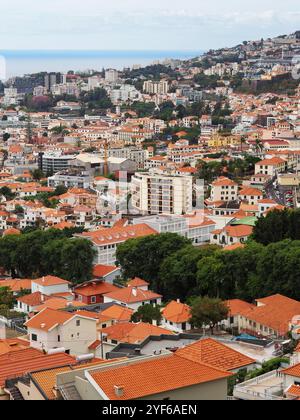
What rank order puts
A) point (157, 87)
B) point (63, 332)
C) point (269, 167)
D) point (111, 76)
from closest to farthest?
point (63, 332) → point (269, 167) → point (157, 87) → point (111, 76)

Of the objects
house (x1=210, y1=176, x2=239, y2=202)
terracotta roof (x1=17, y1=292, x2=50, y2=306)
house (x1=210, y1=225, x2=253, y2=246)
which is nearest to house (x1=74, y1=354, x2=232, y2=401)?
terracotta roof (x1=17, y1=292, x2=50, y2=306)

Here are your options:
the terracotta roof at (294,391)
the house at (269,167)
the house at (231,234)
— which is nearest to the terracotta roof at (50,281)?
the house at (231,234)

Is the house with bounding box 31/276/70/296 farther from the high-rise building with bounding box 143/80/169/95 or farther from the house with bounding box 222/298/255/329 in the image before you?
the high-rise building with bounding box 143/80/169/95

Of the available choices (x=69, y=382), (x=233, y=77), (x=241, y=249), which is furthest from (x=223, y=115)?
(x=69, y=382)

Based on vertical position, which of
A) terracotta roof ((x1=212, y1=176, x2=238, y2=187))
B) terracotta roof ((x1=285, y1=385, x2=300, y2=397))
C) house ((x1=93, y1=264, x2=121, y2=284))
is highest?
terracotta roof ((x1=285, y1=385, x2=300, y2=397))

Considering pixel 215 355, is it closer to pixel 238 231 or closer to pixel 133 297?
pixel 133 297

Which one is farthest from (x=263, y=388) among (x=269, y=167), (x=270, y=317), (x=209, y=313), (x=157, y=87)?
(x=157, y=87)
